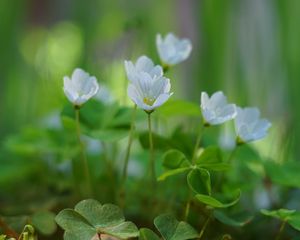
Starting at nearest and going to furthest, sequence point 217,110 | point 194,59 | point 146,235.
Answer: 1. point 146,235
2. point 217,110
3. point 194,59

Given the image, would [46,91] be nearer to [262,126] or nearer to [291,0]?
[291,0]

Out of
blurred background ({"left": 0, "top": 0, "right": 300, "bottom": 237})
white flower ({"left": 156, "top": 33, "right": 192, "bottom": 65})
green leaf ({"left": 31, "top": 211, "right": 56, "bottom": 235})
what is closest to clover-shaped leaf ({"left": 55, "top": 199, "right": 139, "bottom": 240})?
green leaf ({"left": 31, "top": 211, "right": 56, "bottom": 235})

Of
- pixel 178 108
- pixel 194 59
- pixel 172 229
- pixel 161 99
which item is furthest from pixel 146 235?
pixel 194 59

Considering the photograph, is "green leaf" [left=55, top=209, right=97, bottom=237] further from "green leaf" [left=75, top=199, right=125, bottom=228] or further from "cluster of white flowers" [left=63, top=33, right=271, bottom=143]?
Result: "cluster of white flowers" [left=63, top=33, right=271, bottom=143]

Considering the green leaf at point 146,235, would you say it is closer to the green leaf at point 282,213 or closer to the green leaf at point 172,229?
the green leaf at point 172,229

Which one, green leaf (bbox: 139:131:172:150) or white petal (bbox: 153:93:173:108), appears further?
green leaf (bbox: 139:131:172:150)

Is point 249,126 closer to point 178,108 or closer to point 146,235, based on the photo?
point 178,108
